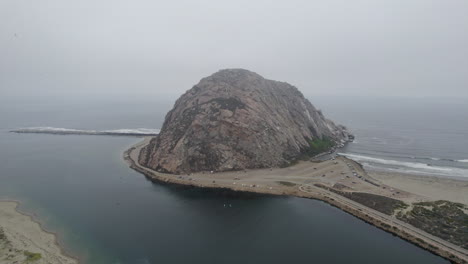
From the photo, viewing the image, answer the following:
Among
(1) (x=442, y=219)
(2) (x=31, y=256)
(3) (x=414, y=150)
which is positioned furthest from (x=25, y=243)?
(3) (x=414, y=150)

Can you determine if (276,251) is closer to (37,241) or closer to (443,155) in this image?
(37,241)

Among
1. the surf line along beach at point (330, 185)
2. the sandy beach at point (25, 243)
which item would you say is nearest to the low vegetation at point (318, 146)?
the surf line along beach at point (330, 185)

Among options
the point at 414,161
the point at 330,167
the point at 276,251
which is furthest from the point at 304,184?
the point at 414,161

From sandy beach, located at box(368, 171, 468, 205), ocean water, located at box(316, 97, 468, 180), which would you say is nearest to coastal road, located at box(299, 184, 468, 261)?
sandy beach, located at box(368, 171, 468, 205)

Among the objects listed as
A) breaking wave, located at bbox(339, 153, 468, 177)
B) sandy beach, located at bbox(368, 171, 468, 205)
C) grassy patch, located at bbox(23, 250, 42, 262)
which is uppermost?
breaking wave, located at bbox(339, 153, 468, 177)

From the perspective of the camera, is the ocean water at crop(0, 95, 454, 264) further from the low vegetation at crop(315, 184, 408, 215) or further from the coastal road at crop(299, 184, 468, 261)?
the low vegetation at crop(315, 184, 408, 215)

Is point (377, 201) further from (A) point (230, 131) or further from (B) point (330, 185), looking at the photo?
(A) point (230, 131)

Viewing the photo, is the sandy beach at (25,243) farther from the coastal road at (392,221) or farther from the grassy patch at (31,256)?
the coastal road at (392,221)
